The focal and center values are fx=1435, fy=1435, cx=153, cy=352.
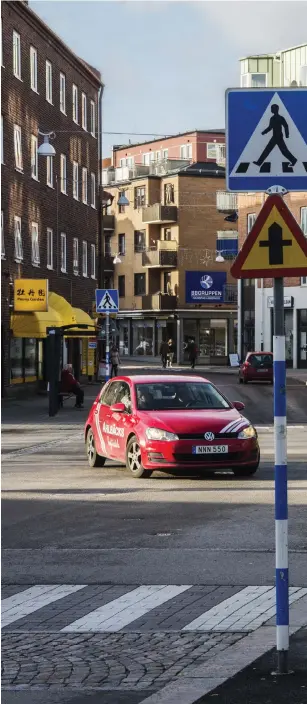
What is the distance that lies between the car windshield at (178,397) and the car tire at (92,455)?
1.42m

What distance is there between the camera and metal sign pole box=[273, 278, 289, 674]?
7.43 m

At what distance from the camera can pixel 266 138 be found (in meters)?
7.80

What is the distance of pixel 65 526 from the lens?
47.3 feet

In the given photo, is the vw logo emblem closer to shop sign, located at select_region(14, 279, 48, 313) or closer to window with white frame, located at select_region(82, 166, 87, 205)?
window with white frame, located at select_region(82, 166, 87, 205)

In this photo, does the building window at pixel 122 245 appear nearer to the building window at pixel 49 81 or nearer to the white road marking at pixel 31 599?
the building window at pixel 49 81

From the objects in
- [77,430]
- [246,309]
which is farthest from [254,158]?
[246,309]

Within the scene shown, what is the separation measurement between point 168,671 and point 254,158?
111 inches

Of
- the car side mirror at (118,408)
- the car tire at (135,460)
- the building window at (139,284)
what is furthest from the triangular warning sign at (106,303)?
the building window at (139,284)

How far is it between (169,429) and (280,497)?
1163 centimetres

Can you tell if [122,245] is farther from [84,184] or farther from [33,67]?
[33,67]

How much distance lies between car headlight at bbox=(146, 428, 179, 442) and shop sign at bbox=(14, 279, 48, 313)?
2732 cm

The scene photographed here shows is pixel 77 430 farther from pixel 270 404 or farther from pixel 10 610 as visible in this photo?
→ pixel 10 610

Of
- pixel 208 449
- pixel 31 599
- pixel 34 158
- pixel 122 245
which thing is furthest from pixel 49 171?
pixel 122 245

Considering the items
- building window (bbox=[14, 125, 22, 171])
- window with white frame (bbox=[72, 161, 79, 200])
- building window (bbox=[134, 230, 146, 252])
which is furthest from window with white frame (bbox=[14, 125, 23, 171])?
building window (bbox=[134, 230, 146, 252])
